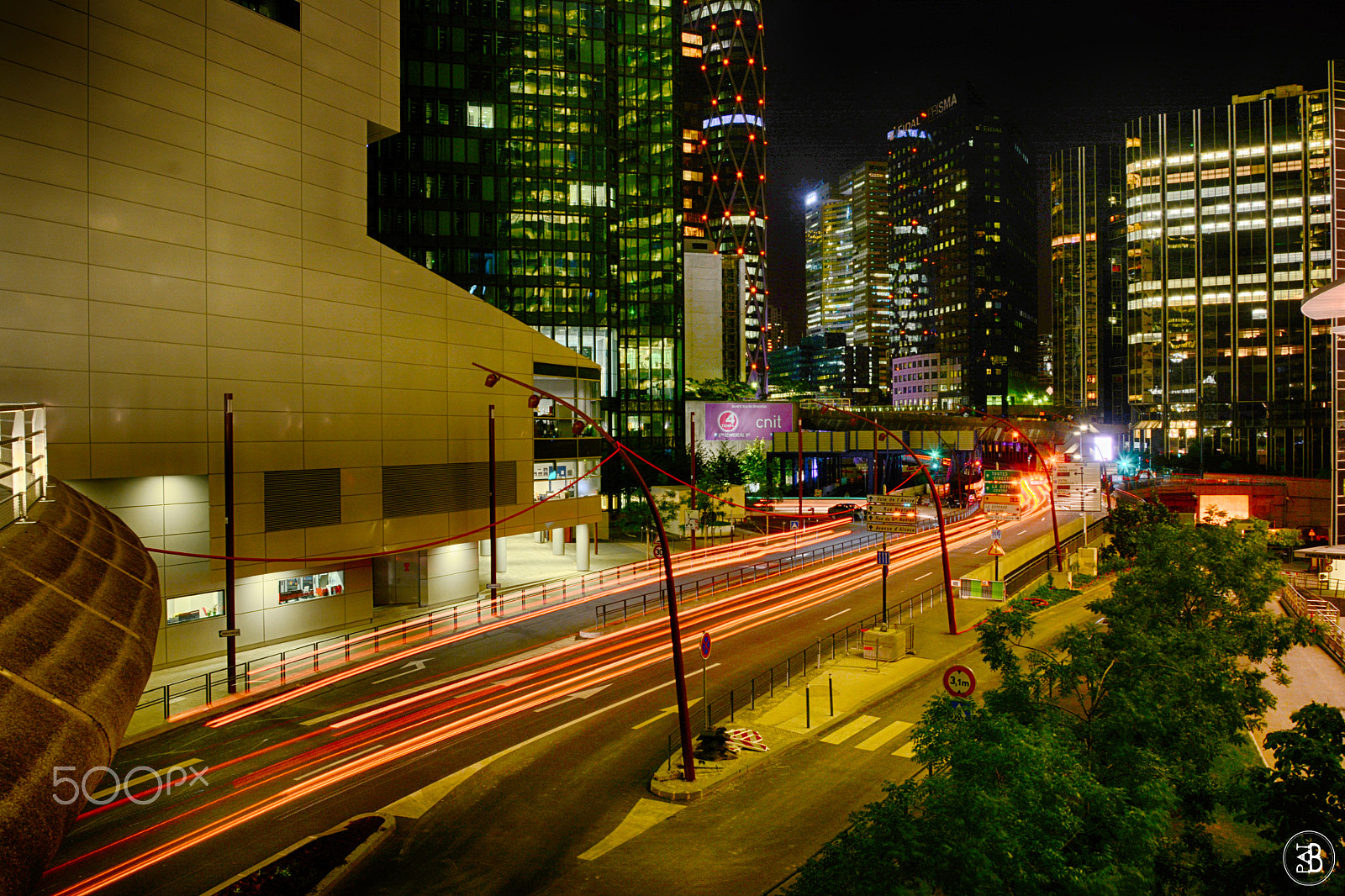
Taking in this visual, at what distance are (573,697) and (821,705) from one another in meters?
7.63

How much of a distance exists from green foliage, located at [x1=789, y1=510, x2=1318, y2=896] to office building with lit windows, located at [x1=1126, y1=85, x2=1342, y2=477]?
11844cm

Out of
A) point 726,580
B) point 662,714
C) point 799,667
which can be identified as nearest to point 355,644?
point 662,714

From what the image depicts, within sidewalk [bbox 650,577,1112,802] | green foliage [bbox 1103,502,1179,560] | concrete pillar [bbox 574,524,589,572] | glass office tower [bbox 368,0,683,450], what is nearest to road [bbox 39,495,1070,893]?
sidewalk [bbox 650,577,1112,802]

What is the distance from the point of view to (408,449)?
3891 cm

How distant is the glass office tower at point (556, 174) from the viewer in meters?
73.0

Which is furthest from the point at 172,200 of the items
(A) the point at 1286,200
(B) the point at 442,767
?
(A) the point at 1286,200

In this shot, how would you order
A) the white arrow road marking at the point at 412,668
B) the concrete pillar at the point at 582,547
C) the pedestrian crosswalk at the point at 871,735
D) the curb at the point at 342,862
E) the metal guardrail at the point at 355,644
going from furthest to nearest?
the concrete pillar at the point at 582,547 → the white arrow road marking at the point at 412,668 → the metal guardrail at the point at 355,644 → the pedestrian crosswalk at the point at 871,735 → the curb at the point at 342,862

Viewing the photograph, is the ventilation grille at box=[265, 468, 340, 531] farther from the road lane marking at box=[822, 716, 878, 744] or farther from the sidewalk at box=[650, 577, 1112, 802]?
the road lane marking at box=[822, 716, 878, 744]

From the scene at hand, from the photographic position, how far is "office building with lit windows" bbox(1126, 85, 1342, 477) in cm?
12625

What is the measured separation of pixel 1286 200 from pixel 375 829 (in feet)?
524

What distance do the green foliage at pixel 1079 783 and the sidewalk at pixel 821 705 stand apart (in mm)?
5851

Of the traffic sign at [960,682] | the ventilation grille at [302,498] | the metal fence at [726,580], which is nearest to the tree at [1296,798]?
the traffic sign at [960,682]

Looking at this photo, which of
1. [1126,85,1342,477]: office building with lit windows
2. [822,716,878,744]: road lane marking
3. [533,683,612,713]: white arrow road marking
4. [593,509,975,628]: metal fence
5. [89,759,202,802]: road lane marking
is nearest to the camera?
[89,759,202,802]: road lane marking

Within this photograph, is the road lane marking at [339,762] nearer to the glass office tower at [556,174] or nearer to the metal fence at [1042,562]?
the metal fence at [1042,562]
